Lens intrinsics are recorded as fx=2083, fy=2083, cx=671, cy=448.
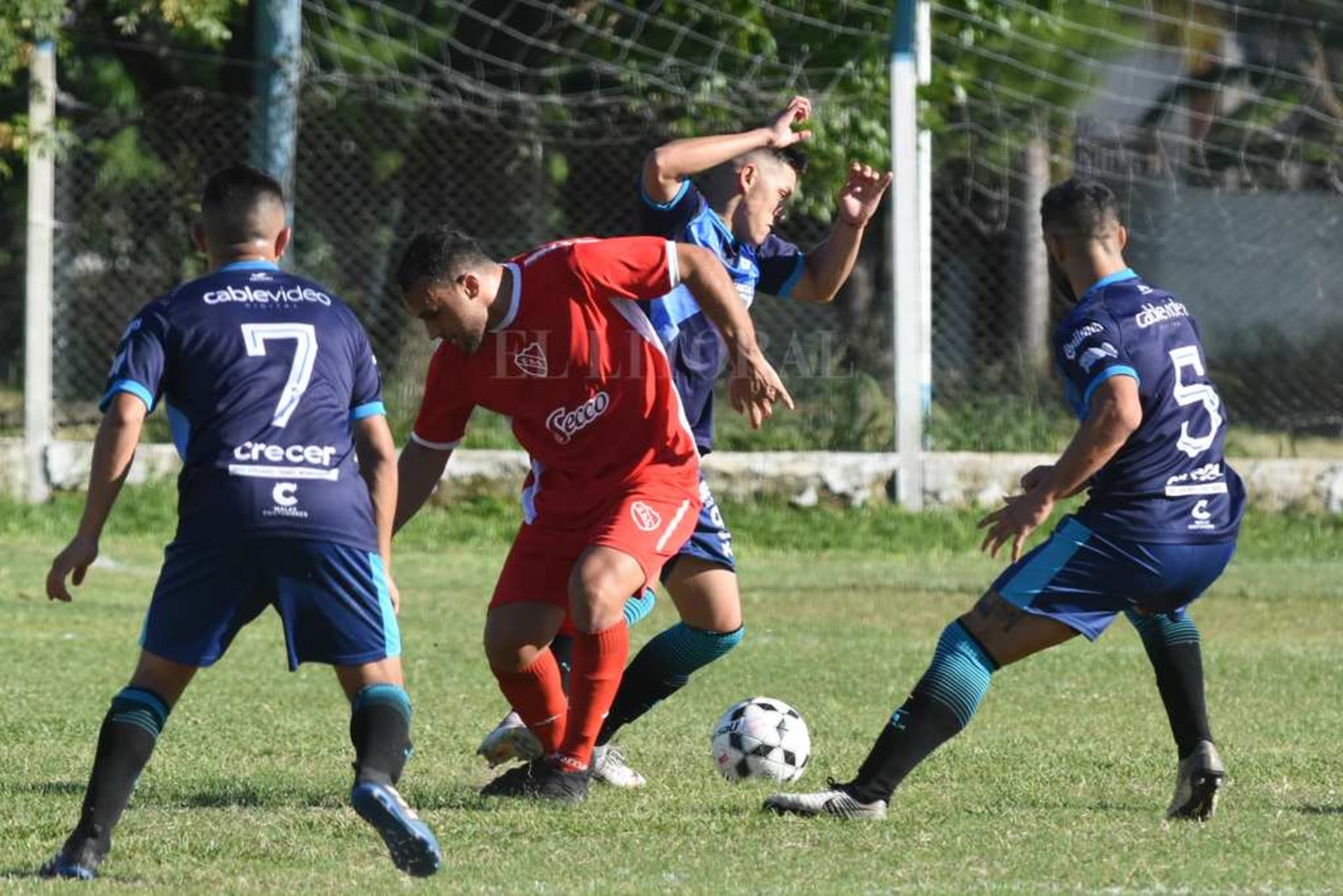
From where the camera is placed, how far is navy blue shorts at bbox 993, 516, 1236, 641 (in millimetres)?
5609

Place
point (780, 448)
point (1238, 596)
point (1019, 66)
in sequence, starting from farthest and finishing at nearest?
1. point (1019, 66)
2. point (780, 448)
3. point (1238, 596)

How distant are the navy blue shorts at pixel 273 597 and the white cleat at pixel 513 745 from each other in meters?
1.32

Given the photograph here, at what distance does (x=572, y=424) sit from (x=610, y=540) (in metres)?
0.35

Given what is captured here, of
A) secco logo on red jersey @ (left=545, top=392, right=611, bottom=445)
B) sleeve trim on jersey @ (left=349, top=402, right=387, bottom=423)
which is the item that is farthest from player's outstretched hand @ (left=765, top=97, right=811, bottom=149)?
sleeve trim on jersey @ (left=349, top=402, right=387, bottom=423)

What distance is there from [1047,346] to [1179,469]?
37.0 feet

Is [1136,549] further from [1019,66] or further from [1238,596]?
[1019,66]

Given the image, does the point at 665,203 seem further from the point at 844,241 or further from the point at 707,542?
the point at 707,542

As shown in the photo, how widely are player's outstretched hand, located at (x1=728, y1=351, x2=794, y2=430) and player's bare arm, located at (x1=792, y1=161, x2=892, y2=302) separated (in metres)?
1.13

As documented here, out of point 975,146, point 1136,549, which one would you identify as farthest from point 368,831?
point 975,146

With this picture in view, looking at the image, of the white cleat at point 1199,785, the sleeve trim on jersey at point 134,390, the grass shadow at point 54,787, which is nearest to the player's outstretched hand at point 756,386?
the white cleat at point 1199,785

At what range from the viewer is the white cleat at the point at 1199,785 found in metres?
5.71

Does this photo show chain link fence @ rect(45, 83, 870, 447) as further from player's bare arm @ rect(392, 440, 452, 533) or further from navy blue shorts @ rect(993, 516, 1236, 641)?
navy blue shorts @ rect(993, 516, 1236, 641)

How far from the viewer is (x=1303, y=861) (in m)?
5.11

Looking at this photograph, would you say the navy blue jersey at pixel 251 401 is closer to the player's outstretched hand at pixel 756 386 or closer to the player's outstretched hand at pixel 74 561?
the player's outstretched hand at pixel 74 561
